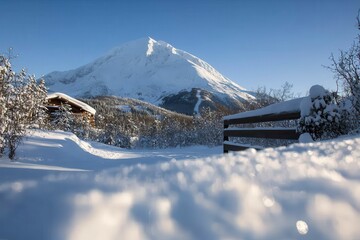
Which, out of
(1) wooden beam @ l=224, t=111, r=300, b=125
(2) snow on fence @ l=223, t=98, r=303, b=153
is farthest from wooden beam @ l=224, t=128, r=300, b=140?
(1) wooden beam @ l=224, t=111, r=300, b=125

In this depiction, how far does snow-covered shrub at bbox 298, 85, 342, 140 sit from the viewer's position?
3.88 metres

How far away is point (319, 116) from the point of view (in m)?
3.88

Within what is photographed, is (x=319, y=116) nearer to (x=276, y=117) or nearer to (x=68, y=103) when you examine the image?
(x=276, y=117)

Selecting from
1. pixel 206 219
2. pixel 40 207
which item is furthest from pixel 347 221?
pixel 40 207

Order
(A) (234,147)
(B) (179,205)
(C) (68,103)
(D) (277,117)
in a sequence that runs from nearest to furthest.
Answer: (B) (179,205), (D) (277,117), (A) (234,147), (C) (68,103)

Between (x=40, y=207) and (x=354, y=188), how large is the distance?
72 centimetres

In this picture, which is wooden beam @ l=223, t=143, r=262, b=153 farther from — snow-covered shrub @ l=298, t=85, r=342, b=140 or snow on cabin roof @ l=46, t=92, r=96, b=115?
snow on cabin roof @ l=46, t=92, r=96, b=115

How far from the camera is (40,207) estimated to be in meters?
0.55

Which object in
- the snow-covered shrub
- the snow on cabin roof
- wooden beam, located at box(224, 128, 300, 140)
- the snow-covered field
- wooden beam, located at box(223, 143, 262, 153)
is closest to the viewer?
the snow-covered field

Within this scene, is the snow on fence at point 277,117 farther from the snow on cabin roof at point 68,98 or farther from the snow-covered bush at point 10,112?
the snow on cabin roof at point 68,98

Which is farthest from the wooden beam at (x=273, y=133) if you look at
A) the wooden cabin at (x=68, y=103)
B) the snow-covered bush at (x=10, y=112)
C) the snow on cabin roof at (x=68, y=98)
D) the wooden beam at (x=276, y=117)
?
the wooden cabin at (x=68, y=103)

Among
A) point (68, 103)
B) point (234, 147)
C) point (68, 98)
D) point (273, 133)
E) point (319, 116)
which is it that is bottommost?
point (234, 147)

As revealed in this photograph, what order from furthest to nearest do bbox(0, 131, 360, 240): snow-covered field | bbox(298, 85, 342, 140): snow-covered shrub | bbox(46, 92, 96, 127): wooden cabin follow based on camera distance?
1. bbox(46, 92, 96, 127): wooden cabin
2. bbox(298, 85, 342, 140): snow-covered shrub
3. bbox(0, 131, 360, 240): snow-covered field

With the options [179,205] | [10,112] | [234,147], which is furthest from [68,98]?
[179,205]
